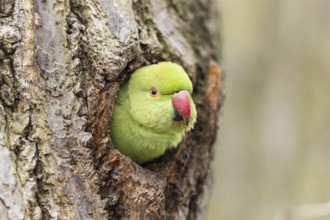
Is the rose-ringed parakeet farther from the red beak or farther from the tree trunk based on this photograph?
the tree trunk

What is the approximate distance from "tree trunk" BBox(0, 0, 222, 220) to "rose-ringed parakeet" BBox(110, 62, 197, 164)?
5.1 inches

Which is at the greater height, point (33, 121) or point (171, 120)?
point (33, 121)

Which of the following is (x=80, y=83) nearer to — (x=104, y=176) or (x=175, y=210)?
(x=104, y=176)

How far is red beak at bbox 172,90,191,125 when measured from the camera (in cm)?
355

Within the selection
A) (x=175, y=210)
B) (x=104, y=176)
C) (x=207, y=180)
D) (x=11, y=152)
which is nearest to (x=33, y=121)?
(x=11, y=152)

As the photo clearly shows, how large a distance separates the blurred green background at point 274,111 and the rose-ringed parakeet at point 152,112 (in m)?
3.33

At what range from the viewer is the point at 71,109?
3.25 m

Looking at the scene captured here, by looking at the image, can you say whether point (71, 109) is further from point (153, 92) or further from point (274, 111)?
point (274, 111)

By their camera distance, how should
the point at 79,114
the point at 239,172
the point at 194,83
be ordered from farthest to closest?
the point at 239,172 → the point at 194,83 → the point at 79,114

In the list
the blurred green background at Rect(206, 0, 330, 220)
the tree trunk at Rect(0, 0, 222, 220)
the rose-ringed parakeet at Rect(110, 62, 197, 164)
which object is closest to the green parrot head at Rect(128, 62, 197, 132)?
the rose-ringed parakeet at Rect(110, 62, 197, 164)

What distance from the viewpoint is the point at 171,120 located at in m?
3.70

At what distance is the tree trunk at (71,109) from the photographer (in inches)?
123

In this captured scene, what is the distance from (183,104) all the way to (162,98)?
183 mm

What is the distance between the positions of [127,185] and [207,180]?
926 millimetres
